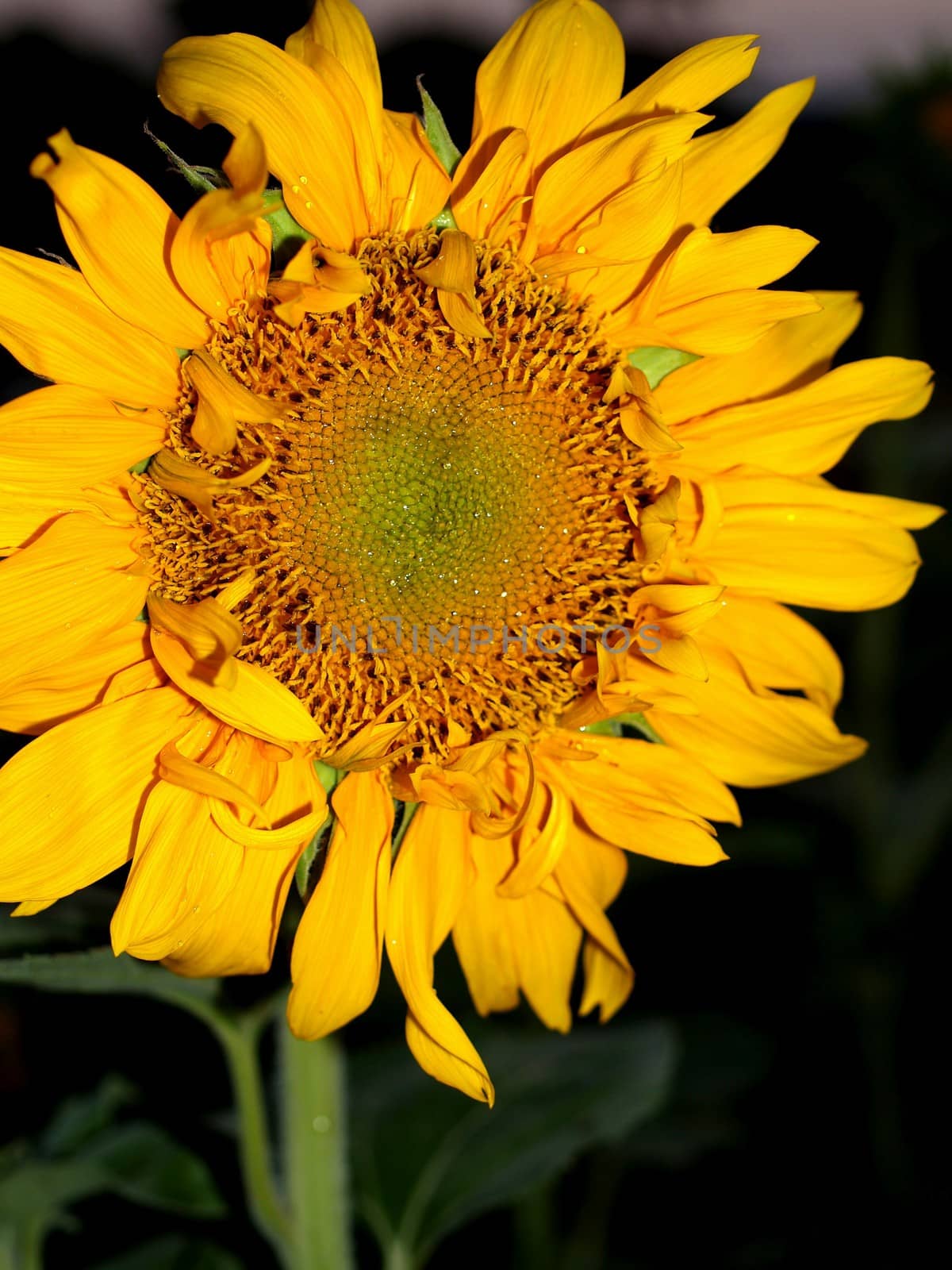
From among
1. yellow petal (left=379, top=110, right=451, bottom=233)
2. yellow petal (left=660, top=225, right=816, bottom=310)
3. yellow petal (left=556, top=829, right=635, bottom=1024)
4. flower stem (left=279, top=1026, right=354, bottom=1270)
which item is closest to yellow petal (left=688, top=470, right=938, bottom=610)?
yellow petal (left=660, top=225, right=816, bottom=310)

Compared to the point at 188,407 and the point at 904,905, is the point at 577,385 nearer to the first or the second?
the point at 188,407

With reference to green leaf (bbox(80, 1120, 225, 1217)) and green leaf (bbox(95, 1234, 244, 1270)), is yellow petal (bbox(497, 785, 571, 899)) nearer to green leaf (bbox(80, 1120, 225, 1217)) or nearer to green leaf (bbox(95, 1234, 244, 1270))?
green leaf (bbox(80, 1120, 225, 1217))

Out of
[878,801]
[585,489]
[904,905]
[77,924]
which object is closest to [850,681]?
[878,801]

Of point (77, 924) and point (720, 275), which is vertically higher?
point (720, 275)

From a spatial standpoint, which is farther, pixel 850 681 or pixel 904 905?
pixel 850 681

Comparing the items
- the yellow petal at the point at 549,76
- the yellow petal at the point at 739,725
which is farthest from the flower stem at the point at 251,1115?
the yellow petal at the point at 549,76

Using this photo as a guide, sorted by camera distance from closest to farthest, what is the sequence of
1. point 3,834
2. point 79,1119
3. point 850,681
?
1. point 3,834
2. point 79,1119
3. point 850,681
